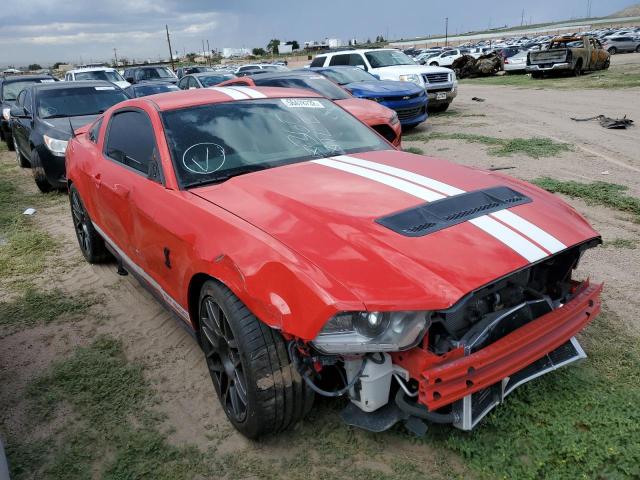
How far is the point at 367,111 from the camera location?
770 centimetres

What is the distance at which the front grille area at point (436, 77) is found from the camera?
12.5 meters

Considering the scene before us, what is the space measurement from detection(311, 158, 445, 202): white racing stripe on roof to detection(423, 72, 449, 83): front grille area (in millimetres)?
10179

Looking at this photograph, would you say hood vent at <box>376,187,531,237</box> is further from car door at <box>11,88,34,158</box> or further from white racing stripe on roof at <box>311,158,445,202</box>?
car door at <box>11,88,34,158</box>

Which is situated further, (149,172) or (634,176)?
(634,176)

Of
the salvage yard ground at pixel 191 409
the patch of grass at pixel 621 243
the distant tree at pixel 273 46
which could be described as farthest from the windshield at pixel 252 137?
the distant tree at pixel 273 46

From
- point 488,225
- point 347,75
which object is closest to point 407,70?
point 347,75

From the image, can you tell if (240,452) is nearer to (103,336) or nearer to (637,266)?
(103,336)

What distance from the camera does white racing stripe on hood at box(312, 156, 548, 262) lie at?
2.18m

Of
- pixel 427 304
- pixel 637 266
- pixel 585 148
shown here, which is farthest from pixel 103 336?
pixel 585 148

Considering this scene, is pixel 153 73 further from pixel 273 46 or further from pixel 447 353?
pixel 273 46

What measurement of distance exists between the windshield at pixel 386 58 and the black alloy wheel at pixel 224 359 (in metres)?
12.0

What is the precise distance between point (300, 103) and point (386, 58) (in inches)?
→ 435

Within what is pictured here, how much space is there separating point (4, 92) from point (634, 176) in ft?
44.0

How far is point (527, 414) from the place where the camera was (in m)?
2.49
